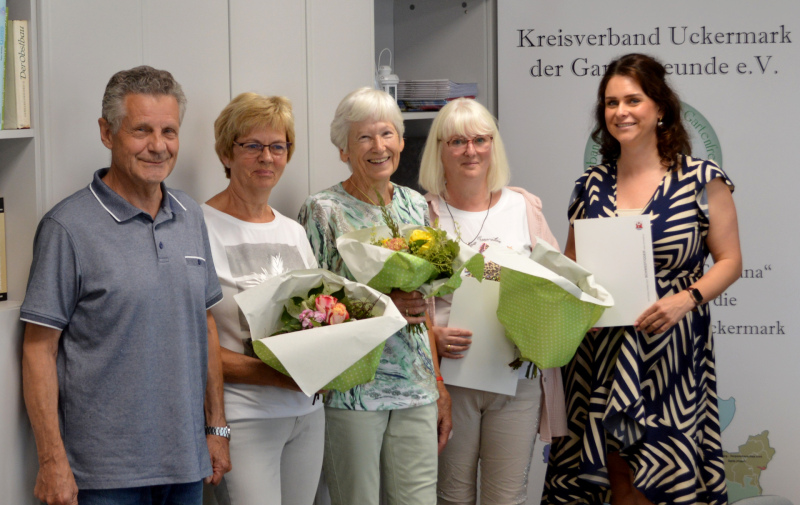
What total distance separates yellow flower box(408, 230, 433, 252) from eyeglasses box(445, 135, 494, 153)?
0.63 metres

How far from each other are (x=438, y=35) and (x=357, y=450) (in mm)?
2660

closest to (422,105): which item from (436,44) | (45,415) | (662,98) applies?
(436,44)

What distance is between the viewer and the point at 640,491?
8.58 feet

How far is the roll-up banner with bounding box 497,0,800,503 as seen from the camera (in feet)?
12.7

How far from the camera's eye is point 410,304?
7.48 feet

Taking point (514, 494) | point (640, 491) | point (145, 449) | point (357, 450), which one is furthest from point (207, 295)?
point (640, 491)

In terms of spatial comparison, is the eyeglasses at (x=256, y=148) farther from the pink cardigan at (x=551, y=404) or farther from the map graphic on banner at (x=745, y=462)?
the map graphic on banner at (x=745, y=462)

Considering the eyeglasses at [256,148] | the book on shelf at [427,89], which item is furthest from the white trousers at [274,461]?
the book on shelf at [427,89]

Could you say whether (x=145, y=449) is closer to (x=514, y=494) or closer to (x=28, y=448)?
(x=28, y=448)

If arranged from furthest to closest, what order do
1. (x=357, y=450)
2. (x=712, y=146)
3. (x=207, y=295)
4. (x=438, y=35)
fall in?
1. (x=438, y=35)
2. (x=712, y=146)
3. (x=357, y=450)
4. (x=207, y=295)

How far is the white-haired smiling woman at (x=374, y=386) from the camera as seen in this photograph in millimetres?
2357

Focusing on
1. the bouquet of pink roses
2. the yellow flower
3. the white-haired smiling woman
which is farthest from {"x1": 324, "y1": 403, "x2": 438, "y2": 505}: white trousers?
the yellow flower

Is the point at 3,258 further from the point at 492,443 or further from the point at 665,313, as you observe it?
the point at 665,313

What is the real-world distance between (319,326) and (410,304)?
0.36 metres
